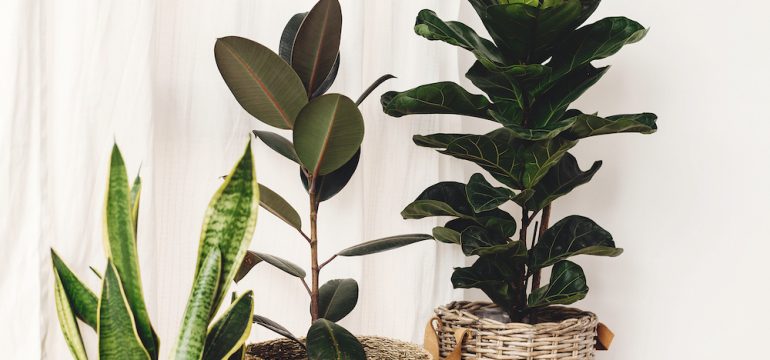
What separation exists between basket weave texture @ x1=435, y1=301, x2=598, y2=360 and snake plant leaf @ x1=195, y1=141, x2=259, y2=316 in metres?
0.59

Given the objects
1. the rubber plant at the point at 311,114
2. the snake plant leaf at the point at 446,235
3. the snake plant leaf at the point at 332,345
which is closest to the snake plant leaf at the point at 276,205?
the rubber plant at the point at 311,114

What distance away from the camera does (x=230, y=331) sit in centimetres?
83

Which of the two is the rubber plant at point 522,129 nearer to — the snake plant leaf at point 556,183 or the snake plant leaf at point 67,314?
the snake plant leaf at point 556,183

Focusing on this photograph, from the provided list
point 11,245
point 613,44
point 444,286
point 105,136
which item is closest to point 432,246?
point 444,286

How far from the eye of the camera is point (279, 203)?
1.12m

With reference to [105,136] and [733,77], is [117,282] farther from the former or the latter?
[733,77]

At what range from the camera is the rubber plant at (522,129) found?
1192 mm

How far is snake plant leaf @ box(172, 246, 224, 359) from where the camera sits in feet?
2.49

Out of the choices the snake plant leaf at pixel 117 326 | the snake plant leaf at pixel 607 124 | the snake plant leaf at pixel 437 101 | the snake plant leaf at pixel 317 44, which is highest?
the snake plant leaf at pixel 317 44

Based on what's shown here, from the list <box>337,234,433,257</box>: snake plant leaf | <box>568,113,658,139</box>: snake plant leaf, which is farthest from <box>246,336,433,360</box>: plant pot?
<box>568,113,658,139</box>: snake plant leaf

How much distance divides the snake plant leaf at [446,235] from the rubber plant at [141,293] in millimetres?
576

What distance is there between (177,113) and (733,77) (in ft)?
4.36

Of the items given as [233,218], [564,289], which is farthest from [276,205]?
[564,289]

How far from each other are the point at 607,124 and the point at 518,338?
427 millimetres
